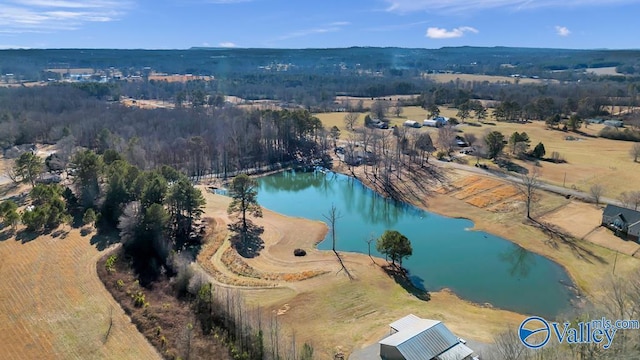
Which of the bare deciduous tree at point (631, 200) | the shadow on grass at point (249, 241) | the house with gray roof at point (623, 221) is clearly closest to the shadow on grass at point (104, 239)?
the shadow on grass at point (249, 241)

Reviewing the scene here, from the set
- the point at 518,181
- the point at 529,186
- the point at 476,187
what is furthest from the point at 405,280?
the point at 518,181

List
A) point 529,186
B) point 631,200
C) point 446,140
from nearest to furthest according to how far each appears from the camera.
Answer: point 631,200 < point 529,186 < point 446,140

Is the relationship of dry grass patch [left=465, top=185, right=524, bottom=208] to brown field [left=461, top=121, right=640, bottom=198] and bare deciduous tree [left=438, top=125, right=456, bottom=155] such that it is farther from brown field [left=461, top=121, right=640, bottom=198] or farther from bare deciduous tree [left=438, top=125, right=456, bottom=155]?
bare deciduous tree [left=438, top=125, right=456, bottom=155]

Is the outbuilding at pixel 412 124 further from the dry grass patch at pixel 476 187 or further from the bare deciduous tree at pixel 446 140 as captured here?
the dry grass patch at pixel 476 187

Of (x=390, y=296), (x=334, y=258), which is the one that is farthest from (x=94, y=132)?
(x=390, y=296)

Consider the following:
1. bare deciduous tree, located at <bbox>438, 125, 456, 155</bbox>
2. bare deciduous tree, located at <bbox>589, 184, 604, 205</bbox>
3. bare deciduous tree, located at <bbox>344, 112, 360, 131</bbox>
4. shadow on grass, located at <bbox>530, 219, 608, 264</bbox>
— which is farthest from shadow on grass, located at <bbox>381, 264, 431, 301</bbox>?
bare deciduous tree, located at <bbox>344, 112, 360, 131</bbox>
